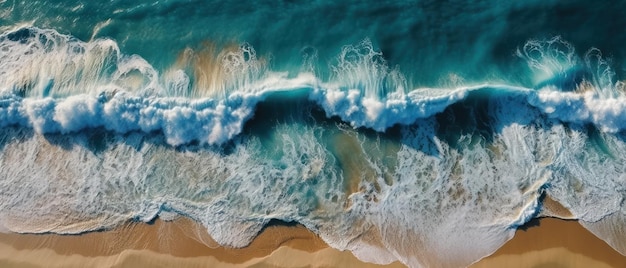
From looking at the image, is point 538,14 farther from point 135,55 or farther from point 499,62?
point 135,55

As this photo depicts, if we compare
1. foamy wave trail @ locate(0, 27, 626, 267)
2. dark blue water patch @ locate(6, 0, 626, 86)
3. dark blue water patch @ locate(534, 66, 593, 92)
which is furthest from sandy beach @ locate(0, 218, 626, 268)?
dark blue water patch @ locate(6, 0, 626, 86)

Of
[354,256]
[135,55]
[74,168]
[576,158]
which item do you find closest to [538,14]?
[576,158]

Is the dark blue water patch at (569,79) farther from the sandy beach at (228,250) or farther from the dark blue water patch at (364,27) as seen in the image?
the sandy beach at (228,250)

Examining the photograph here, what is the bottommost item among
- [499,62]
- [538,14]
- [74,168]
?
[74,168]

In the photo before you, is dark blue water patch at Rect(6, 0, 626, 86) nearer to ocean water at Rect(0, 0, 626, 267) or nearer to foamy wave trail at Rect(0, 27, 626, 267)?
ocean water at Rect(0, 0, 626, 267)

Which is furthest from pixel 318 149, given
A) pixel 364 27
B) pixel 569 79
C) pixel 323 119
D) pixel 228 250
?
pixel 569 79

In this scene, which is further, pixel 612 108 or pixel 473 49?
pixel 473 49
